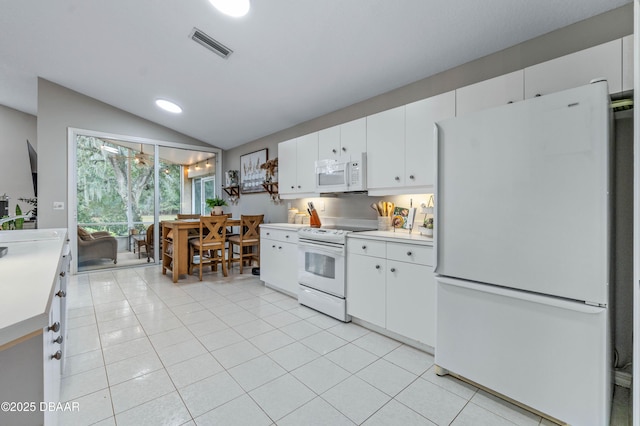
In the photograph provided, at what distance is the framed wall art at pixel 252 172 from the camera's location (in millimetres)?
5090

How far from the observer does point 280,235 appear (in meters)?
3.56

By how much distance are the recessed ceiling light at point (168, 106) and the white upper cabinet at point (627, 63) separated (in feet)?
16.6

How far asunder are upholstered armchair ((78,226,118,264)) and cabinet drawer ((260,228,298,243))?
303cm

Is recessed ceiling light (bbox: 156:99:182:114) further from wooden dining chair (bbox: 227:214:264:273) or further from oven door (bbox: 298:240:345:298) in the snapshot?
oven door (bbox: 298:240:345:298)

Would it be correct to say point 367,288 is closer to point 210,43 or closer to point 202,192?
point 210,43

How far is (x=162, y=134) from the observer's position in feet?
17.7

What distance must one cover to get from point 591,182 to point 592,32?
1339 mm

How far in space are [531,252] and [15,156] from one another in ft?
27.2

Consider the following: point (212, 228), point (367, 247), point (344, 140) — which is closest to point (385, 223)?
point (367, 247)

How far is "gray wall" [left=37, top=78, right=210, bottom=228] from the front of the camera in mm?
4242

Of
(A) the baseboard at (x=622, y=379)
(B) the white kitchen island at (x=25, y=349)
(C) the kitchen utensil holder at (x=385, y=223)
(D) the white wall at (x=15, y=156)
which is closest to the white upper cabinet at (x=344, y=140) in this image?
(C) the kitchen utensil holder at (x=385, y=223)

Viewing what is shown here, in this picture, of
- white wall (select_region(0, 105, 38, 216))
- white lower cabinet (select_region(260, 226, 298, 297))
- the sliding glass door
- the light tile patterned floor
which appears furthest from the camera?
the sliding glass door

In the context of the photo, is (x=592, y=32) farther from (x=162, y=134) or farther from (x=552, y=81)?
(x=162, y=134)

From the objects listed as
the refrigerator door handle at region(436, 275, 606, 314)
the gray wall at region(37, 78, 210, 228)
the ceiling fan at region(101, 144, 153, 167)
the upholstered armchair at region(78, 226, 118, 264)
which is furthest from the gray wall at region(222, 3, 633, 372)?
the gray wall at region(37, 78, 210, 228)
